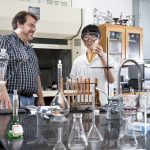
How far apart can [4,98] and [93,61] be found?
2.82ft

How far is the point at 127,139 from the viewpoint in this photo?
2.77 feet

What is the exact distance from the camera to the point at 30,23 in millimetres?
2121

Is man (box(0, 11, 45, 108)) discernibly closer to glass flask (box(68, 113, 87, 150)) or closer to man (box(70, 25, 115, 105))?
man (box(70, 25, 115, 105))

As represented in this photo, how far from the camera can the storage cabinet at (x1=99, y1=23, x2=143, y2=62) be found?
426cm

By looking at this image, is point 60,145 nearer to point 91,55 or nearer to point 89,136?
point 89,136

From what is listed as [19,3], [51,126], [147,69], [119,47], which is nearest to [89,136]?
[51,126]

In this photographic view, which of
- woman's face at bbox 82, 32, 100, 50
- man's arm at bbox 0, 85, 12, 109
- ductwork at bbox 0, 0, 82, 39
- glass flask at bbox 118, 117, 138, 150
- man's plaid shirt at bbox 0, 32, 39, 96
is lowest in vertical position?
glass flask at bbox 118, 117, 138, 150

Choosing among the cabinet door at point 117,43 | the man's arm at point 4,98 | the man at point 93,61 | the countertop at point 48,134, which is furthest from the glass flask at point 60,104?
the cabinet door at point 117,43

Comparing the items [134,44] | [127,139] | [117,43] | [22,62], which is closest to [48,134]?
[127,139]

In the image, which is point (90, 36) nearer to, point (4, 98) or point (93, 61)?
point (93, 61)

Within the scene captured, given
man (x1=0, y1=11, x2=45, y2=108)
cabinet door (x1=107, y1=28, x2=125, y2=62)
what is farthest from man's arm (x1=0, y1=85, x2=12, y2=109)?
cabinet door (x1=107, y1=28, x2=125, y2=62)

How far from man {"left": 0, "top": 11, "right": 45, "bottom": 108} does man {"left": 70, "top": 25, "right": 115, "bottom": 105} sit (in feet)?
1.14

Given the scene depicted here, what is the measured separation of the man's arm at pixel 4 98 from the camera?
65.7 inches

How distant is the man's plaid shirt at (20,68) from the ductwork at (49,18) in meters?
0.94
